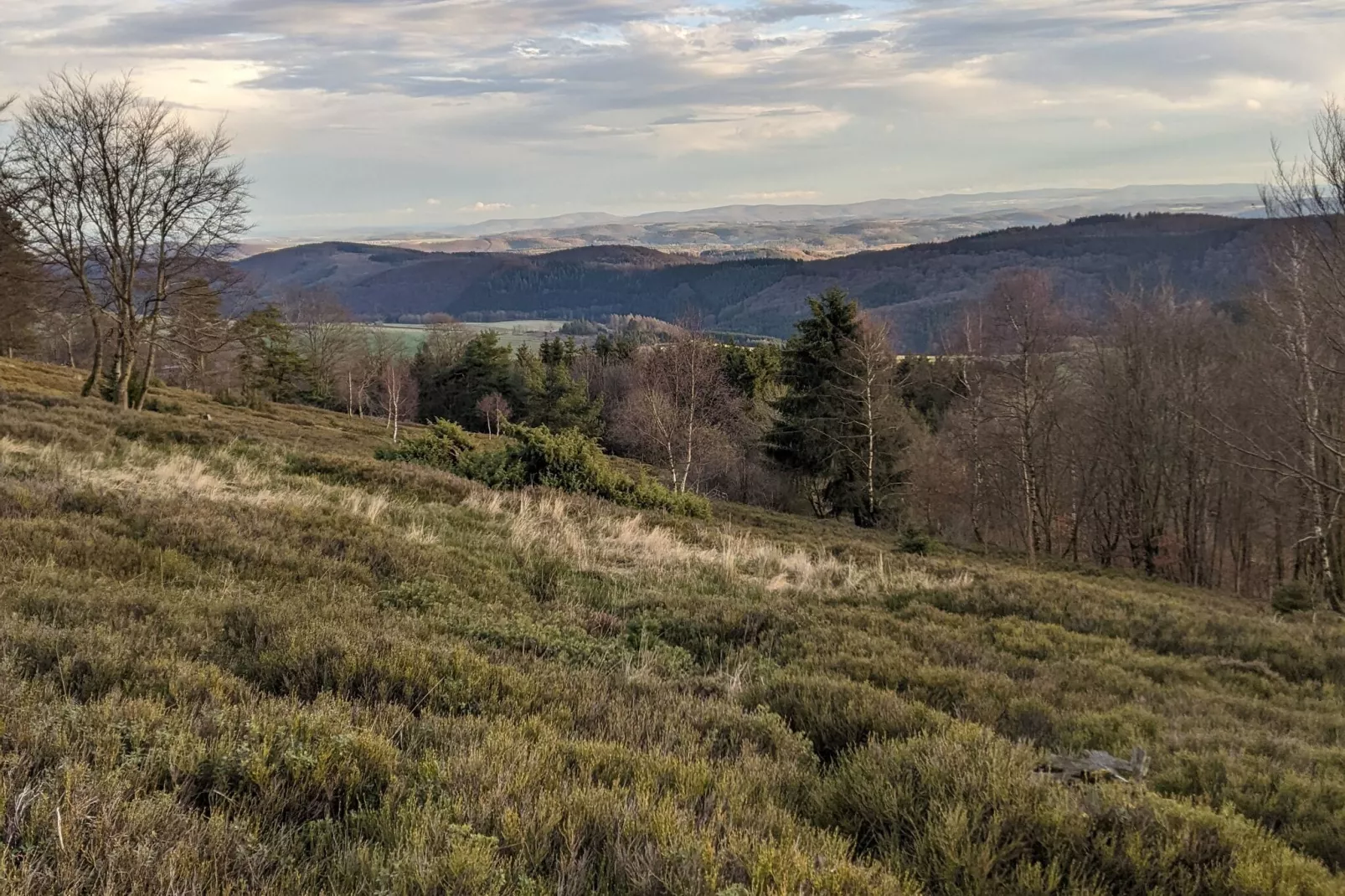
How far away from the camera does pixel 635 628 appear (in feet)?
21.8

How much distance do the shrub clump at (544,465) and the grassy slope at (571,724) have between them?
6865 millimetres

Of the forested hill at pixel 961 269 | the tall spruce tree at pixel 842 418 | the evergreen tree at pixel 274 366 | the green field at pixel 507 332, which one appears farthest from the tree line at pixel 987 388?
the green field at pixel 507 332

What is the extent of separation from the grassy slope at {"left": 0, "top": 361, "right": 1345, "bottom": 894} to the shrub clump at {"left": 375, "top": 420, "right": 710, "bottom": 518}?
686 centimetres

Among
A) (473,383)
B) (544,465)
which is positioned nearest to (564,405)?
(473,383)

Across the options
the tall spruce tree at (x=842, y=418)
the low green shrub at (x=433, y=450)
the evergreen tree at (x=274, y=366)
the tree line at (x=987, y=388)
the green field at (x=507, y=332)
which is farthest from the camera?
the green field at (x=507, y=332)

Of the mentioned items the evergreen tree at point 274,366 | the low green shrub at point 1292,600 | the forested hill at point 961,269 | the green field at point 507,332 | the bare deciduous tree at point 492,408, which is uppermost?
the forested hill at point 961,269

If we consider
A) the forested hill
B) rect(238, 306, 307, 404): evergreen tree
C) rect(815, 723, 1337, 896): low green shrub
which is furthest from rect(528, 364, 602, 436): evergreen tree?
rect(815, 723, 1337, 896): low green shrub

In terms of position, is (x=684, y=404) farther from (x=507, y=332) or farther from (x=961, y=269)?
(x=961, y=269)

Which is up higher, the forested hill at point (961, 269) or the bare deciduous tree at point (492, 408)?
the forested hill at point (961, 269)

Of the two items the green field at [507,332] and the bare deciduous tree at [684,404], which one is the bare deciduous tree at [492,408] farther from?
the green field at [507,332]

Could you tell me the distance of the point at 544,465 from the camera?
16.6m

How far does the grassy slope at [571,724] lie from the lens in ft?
7.45

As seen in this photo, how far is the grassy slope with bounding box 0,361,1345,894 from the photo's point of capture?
7.45ft

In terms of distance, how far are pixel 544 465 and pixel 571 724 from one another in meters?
13.1
